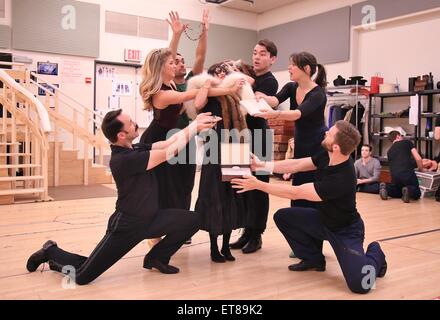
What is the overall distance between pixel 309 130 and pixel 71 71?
257 inches

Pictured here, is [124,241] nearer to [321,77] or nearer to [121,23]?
[321,77]

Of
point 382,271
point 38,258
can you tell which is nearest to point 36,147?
point 38,258

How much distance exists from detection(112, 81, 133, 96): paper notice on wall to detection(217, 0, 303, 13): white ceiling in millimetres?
2805

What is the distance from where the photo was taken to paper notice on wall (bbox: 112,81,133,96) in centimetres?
914

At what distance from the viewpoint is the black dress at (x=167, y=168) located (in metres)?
2.98

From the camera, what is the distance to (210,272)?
9.29 ft

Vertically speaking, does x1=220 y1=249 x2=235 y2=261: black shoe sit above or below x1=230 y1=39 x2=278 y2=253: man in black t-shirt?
below

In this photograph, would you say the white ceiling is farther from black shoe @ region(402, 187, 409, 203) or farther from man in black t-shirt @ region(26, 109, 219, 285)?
man in black t-shirt @ region(26, 109, 219, 285)

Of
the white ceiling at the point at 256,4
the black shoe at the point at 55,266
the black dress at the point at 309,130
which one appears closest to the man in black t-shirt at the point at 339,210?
the black dress at the point at 309,130

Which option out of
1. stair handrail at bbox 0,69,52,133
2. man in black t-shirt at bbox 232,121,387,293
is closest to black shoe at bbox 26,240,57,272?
man in black t-shirt at bbox 232,121,387,293

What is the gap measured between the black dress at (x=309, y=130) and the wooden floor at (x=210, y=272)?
581 millimetres

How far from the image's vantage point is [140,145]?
2.80 meters

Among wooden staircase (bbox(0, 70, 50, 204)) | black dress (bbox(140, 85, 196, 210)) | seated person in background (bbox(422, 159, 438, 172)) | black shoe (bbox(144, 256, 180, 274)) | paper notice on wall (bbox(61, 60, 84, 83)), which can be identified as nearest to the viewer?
black shoe (bbox(144, 256, 180, 274))
